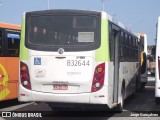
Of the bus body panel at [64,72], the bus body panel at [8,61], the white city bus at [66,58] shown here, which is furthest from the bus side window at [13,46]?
the bus body panel at [64,72]

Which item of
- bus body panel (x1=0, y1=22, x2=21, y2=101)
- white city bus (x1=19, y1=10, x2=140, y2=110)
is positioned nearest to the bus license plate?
white city bus (x1=19, y1=10, x2=140, y2=110)

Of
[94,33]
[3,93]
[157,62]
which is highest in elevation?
[94,33]

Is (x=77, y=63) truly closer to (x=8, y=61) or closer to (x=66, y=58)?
(x=66, y=58)

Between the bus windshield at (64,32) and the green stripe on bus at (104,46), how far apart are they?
110 millimetres

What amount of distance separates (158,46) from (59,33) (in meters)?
3.62

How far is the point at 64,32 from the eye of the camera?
36.3 ft

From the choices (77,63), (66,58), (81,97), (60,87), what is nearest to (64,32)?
(66,58)

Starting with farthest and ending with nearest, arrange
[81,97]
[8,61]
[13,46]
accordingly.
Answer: [13,46]
[8,61]
[81,97]

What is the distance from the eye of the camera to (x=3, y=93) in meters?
14.4

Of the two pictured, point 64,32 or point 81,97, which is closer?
point 81,97

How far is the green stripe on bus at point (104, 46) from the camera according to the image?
1073cm

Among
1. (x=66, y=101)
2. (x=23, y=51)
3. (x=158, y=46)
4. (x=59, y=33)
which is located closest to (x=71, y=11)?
(x=59, y=33)

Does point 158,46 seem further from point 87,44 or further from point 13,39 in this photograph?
point 13,39

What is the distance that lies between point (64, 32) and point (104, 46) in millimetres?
1123
